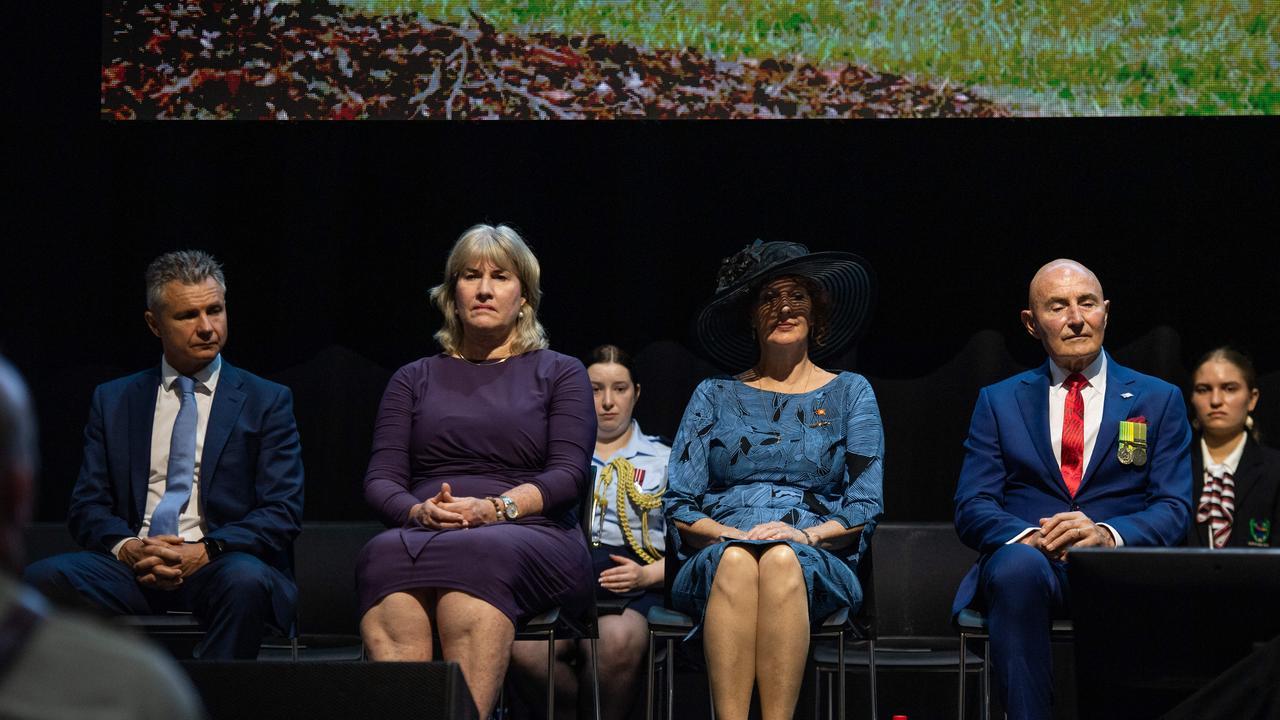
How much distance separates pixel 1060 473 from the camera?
347 cm

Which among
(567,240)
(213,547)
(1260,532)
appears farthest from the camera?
(567,240)

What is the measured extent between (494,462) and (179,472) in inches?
34.1

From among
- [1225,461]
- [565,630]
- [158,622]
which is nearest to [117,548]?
[158,622]

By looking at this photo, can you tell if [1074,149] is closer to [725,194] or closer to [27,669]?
[725,194]

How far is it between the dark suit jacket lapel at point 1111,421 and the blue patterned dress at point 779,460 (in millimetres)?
534

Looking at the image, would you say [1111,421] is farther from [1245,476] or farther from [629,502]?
[629,502]

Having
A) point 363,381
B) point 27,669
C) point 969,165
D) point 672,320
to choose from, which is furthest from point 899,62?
point 27,669

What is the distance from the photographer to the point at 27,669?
959 millimetres

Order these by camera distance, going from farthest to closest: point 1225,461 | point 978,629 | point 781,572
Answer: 1. point 1225,461
2. point 978,629
3. point 781,572

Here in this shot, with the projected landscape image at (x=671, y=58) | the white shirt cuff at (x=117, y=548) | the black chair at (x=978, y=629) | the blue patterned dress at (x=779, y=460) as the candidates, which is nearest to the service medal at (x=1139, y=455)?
the black chair at (x=978, y=629)

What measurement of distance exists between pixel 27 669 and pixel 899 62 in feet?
13.3

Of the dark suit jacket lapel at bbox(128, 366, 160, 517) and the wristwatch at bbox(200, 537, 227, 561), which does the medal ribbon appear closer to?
the wristwatch at bbox(200, 537, 227, 561)

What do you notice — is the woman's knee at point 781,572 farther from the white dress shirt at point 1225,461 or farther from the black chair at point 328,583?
the white dress shirt at point 1225,461

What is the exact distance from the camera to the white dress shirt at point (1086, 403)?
3.50 meters
